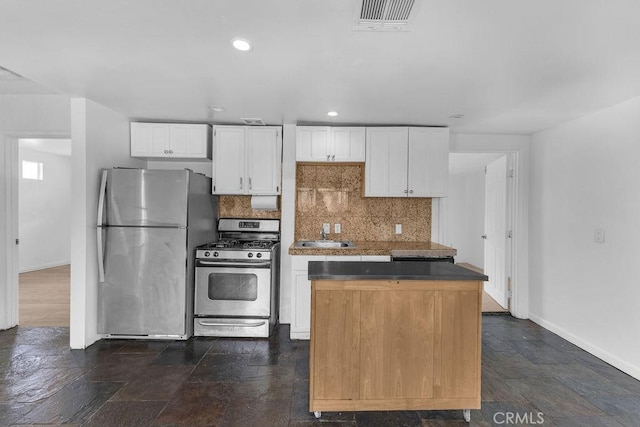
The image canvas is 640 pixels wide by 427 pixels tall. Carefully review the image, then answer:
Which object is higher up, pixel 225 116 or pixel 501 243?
pixel 225 116

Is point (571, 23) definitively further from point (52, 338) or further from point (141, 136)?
point (52, 338)

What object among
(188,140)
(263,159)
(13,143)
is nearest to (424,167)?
(263,159)

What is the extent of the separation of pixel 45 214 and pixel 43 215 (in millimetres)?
49

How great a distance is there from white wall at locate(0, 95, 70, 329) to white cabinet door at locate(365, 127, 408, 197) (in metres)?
3.24

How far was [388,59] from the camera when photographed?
7.53 ft

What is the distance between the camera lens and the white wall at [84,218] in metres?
3.22

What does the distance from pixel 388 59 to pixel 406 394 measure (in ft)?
7.05

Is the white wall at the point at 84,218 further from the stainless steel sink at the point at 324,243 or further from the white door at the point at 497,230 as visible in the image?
the white door at the point at 497,230

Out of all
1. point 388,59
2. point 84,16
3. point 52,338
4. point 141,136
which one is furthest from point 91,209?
point 388,59

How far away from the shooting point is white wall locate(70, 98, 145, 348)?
10.6 ft

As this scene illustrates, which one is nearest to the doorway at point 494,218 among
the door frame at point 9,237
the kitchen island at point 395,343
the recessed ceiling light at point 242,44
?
the kitchen island at point 395,343

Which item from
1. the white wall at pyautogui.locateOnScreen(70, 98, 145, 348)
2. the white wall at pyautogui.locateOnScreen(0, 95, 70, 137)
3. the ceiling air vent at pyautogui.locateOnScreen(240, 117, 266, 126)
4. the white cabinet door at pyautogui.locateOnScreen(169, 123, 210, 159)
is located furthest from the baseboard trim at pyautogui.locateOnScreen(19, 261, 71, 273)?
the ceiling air vent at pyautogui.locateOnScreen(240, 117, 266, 126)

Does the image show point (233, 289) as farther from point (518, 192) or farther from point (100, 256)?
point (518, 192)

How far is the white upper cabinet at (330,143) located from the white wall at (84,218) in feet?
6.61
